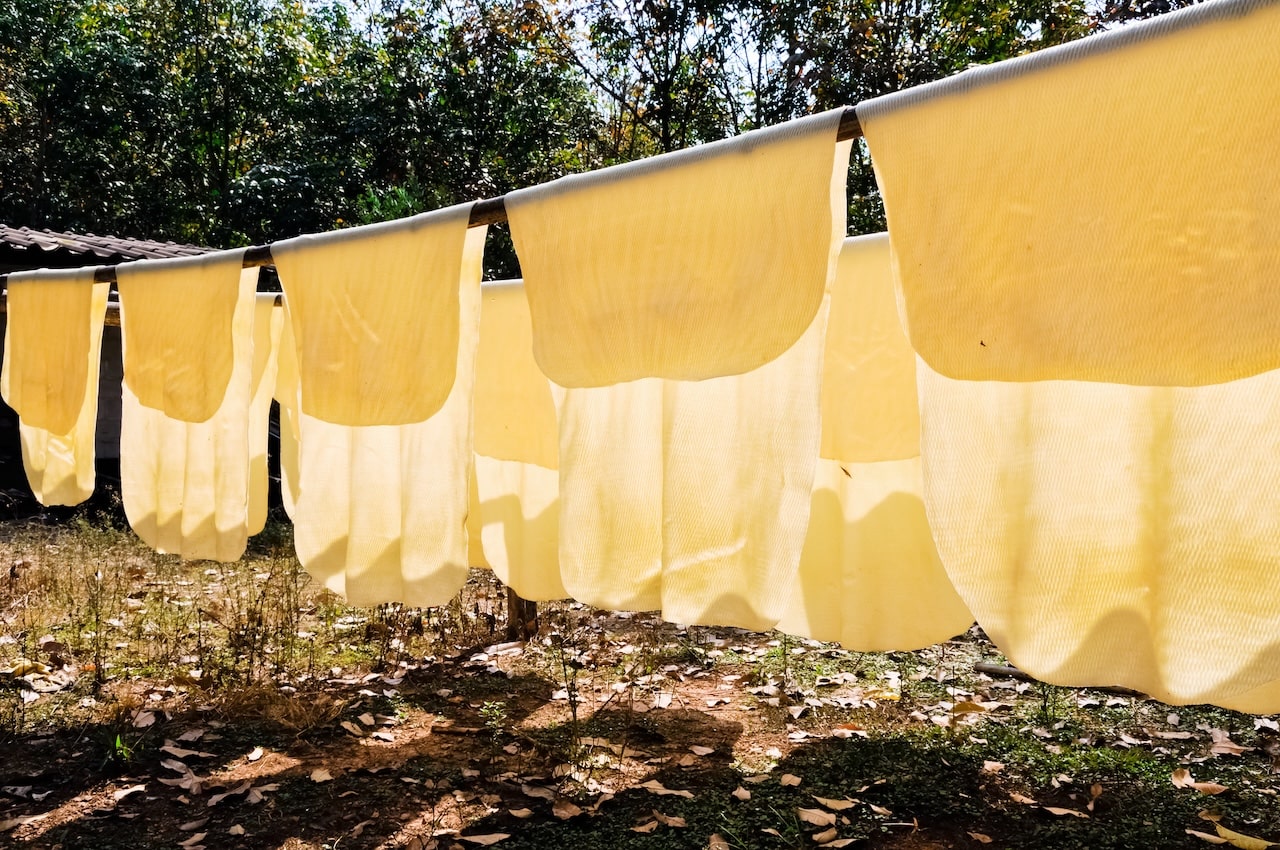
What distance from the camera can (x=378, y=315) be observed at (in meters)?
2.60

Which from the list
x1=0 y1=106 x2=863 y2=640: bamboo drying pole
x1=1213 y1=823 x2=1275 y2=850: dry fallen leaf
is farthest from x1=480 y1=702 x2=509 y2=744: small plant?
x1=1213 y1=823 x2=1275 y2=850: dry fallen leaf

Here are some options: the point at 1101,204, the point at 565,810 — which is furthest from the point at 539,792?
the point at 1101,204

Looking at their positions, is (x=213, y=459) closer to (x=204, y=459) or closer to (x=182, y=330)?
(x=204, y=459)

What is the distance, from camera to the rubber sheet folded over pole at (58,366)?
3447 mm

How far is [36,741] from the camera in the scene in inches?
143

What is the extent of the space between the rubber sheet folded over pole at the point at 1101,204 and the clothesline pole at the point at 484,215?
0.04 metres

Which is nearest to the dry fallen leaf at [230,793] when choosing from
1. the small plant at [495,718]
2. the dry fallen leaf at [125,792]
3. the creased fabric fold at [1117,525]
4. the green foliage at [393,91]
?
the dry fallen leaf at [125,792]

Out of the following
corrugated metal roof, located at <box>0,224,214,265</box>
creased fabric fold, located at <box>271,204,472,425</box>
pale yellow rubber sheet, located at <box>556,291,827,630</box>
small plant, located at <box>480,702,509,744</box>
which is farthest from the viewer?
corrugated metal roof, located at <box>0,224,214,265</box>

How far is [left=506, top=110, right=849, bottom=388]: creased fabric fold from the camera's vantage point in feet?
5.86

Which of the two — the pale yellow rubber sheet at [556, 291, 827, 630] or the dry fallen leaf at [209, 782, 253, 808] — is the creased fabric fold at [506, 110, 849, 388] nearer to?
the pale yellow rubber sheet at [556, 291, 827, 630]

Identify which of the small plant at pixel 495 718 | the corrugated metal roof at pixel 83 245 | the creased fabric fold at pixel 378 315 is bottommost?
the small plant at pixel 495 718

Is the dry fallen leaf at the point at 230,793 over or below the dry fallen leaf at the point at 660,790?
over

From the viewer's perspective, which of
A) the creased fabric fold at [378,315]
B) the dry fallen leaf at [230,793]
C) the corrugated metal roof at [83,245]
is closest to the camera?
the creased fabric fold at [378,315]

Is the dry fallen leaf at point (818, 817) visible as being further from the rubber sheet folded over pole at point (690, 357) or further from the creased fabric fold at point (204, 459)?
the creased fabric fold at point (204, 459)
